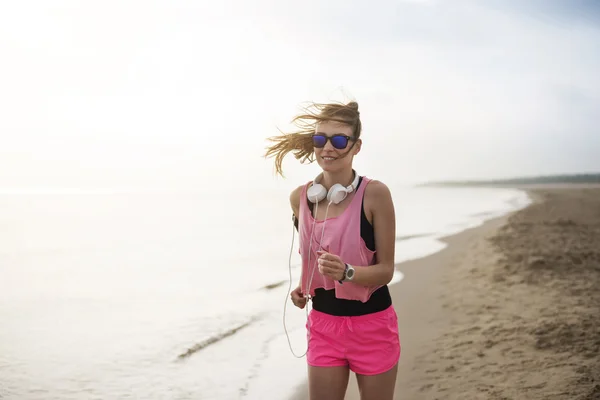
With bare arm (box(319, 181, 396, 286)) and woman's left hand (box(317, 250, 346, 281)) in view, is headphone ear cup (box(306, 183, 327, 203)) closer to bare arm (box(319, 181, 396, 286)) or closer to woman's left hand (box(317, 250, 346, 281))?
bare arm (box(319, 181, 396, 286))

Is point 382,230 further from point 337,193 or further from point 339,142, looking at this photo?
point 339,142

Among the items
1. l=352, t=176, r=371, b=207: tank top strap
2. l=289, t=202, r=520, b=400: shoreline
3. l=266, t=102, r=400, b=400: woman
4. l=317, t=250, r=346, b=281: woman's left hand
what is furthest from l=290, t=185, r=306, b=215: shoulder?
l=289, t=202, r=520, b=400: shoreline

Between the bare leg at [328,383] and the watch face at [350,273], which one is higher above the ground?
the watch face at [350,273]

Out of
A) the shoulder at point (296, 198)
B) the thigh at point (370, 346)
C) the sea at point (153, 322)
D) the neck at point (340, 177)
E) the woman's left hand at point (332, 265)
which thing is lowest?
the sea at point (153, 322)

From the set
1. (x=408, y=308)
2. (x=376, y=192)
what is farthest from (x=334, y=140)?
(x=408, y=308)

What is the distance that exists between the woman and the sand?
2164 mm

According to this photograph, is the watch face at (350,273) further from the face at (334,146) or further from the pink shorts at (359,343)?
the face at (334,146)

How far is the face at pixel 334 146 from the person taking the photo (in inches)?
96.1

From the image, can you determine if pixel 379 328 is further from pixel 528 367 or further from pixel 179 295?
pixel 179 295

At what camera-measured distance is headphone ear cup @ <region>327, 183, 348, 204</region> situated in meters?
2.39

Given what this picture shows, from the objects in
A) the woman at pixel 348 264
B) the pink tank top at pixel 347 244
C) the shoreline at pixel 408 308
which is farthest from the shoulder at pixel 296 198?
the shoreline at pixel 408 308

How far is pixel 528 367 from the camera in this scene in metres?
4.59

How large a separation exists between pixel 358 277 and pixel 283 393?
285 centimetres

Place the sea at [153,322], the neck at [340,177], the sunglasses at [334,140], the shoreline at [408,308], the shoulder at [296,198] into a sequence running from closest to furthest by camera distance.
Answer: the sunglasses at [334,140] → the neck at [340,177] → the shoulder at [296,198] → the shoreline at [408,308] → the sea at [153,322]
